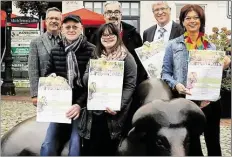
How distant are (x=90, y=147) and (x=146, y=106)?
2.73ft

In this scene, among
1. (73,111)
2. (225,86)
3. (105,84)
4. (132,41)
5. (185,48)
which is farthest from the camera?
(225,86)

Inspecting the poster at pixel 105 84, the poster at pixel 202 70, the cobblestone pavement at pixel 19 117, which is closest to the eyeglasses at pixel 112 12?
the poster at pixel 105 84

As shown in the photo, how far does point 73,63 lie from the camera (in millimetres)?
4043

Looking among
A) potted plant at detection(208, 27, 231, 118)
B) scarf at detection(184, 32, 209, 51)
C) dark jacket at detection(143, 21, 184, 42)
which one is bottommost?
potted plant at detection(208, 27, 231, 118)

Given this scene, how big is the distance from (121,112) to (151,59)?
67 cm

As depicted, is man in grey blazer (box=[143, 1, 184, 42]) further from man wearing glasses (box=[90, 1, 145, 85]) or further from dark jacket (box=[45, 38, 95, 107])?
dark jacket (box=[45, 38, 95, 107])

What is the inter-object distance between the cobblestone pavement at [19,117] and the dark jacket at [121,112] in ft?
11.6

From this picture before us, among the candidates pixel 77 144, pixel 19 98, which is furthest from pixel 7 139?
pixel 19 98

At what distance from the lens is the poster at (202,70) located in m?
3.98

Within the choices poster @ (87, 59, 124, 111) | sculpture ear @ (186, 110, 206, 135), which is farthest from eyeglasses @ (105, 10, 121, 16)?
sculpture ear @ (186, 110, 206, 135)

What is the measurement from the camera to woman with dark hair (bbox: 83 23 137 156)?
13.1 feet

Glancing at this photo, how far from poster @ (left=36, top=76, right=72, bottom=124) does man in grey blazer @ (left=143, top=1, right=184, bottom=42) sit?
1.31 metres

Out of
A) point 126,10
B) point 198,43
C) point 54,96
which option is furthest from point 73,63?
point 126,10

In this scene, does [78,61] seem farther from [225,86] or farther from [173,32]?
[225,86]
